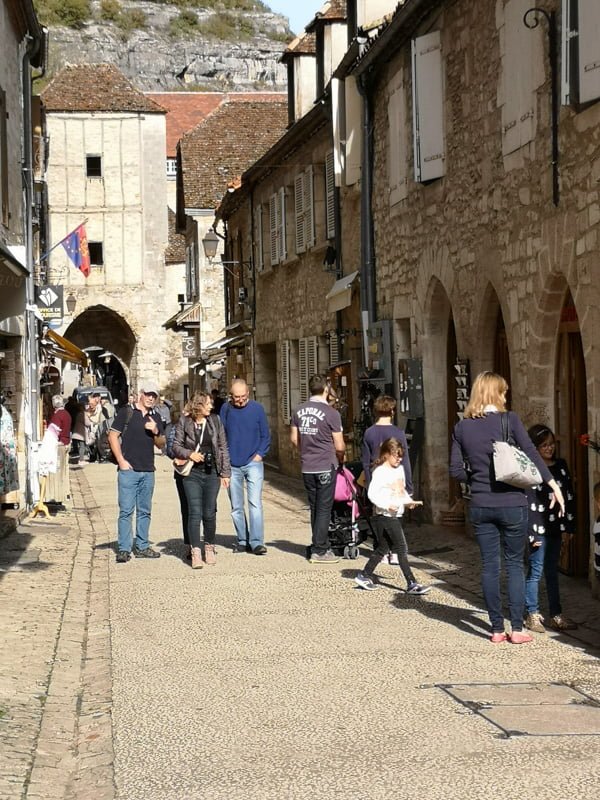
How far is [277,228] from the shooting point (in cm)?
2472

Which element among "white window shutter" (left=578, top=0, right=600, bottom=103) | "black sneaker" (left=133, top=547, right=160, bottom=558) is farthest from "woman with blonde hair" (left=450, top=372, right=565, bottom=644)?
"black sneaker" (left=133, top=547, right=160, bottom=558)

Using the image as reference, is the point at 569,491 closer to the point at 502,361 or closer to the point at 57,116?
the point at 502,361

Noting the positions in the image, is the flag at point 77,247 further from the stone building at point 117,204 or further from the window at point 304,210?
the stone building at point 117,204

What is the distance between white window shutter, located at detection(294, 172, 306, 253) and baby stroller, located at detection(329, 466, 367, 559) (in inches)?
416

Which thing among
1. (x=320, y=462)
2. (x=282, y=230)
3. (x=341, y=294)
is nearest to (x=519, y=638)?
(x=320, y=462)

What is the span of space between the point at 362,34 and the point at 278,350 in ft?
30.6

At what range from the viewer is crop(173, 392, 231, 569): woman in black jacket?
1192 centimetres

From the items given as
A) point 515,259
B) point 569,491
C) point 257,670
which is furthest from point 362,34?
point 257,670

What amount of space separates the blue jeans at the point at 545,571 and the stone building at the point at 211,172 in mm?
28231

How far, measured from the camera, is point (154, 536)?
14633 mm

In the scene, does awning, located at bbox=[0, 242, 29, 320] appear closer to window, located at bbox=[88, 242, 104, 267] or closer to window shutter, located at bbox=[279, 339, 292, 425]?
window shutter, located at bbox=[279, 339, 292, 425]

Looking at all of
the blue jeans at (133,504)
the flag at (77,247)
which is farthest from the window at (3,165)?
the flag at (77,247)

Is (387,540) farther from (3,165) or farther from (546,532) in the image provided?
(3,165)

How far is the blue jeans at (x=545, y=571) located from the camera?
834cm
